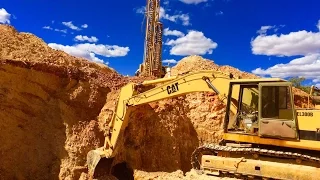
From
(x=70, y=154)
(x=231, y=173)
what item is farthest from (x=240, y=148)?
(x=70, y=154)

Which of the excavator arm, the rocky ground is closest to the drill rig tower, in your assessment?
the rocky ground

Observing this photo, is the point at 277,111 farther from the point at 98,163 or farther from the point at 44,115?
the point at 44,115

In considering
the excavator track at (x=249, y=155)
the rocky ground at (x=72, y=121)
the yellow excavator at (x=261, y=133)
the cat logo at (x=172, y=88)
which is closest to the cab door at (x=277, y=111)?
the yellow excavator at (x=261, y=133)

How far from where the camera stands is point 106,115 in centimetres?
1312

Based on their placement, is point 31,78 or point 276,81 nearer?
point 276,81

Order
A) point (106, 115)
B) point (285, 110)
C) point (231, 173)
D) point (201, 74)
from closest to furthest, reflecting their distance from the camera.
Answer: point (285, 110)
point (231, 173)
point (201, 74)
point (106, 115)

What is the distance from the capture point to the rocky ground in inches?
464

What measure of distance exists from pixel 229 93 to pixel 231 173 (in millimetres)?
1784

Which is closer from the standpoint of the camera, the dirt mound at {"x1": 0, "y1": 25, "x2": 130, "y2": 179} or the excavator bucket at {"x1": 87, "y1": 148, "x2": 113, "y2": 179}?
the excavator bucket at {"x1": 87, "y1": 148, "x2": 113, "y2": 179}

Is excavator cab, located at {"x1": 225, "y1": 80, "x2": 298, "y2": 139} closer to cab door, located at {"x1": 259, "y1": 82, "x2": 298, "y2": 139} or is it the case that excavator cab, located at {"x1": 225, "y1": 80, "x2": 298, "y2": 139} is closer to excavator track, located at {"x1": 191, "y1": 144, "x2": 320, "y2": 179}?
cab door, located at {"x1": 259, "y1": 82, "x2": 298, "y2": 139}

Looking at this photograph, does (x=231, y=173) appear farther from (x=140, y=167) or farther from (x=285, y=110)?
(x=140, y=167)

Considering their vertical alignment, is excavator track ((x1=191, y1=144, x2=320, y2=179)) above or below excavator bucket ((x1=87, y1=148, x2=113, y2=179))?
above

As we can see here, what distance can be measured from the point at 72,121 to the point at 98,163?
2255 mm

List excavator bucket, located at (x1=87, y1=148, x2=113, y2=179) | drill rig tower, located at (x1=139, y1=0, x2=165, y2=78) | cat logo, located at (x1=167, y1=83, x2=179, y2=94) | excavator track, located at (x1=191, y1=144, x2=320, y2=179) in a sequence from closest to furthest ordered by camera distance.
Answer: excavator track, located at (x1=191, y1=144, x2=320, y2=179), cat logo, located at (x1=167, y1=83, x2=179, y2=94), excavator bucket, located at (x1=87, y1=148, x2=113, y2=179), drill rig tower, located at (x1=139, y1=0, x2=165, y2=78)
